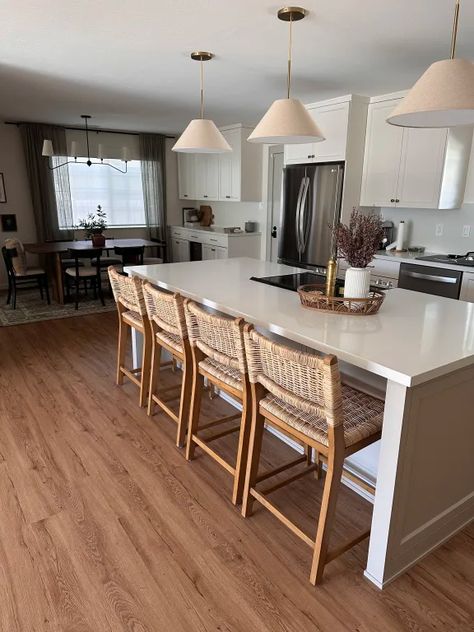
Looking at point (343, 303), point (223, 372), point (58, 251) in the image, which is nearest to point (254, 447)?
point (223, 372)

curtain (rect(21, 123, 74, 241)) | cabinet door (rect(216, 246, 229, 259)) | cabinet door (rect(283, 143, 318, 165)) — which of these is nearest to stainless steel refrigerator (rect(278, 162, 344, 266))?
cabinet door (rect(283, 143, 318, 165))

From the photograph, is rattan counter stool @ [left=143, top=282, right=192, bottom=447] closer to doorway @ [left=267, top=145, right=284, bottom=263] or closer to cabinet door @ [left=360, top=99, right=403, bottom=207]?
cabinet door @ [left=360, top=99, right=403, bottom=207]

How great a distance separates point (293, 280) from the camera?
2.86m

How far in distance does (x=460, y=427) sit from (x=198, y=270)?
2.09m

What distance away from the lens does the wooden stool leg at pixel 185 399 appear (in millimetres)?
2482

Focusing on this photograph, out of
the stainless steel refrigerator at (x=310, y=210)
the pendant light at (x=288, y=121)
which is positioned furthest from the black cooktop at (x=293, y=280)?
the stainless steel refrigerator at (x=310, y=210)

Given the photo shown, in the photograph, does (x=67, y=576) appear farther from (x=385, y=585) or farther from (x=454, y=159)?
(x=454, y=159)

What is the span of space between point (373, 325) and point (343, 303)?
238mm

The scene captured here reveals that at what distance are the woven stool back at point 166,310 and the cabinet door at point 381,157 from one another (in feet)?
9.94

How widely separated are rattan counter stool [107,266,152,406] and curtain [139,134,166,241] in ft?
15.7

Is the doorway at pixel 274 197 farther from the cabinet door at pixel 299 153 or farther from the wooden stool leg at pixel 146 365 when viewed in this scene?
the wooden stool leg at pixel 146 365

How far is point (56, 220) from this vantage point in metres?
6.84

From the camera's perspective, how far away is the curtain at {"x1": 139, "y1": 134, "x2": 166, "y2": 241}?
7.41 m

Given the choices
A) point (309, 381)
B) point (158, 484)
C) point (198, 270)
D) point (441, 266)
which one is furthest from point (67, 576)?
point (441, 266)
